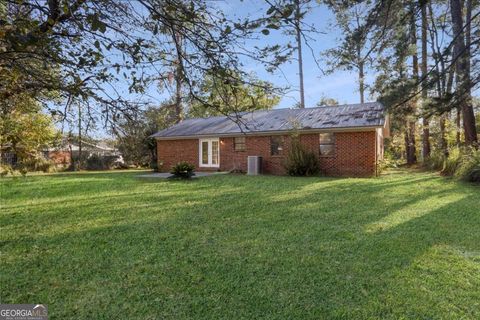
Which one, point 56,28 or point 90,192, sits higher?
point 56,28

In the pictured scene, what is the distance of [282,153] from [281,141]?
0.62 metres

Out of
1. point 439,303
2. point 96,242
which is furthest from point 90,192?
point 439,303

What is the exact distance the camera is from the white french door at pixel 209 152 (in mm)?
18531

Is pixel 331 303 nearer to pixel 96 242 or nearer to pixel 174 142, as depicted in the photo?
pixel 96 242

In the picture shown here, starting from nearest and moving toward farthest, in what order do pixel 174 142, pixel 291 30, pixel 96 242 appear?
pixel 291 30, pixel 96 242, pixel 174 142

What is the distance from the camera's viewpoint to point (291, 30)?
109 inches

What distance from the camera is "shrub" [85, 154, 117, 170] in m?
25.4

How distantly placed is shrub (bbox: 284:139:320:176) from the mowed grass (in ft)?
22.2

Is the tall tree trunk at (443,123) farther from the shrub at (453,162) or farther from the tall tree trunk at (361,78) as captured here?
the tall tree trunk at (361,78)

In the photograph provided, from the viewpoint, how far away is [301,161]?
1484cm

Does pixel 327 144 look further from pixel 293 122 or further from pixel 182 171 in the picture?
pixel 182 171

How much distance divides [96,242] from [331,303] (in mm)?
3677

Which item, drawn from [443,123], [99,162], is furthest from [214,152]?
[443,123]

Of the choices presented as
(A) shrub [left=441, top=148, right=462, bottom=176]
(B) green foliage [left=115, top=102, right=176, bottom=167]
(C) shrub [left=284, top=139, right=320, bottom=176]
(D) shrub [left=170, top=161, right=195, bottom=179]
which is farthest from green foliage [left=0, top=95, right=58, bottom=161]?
(A) shrub [left=441, top=148, right=462, bottom=176]
